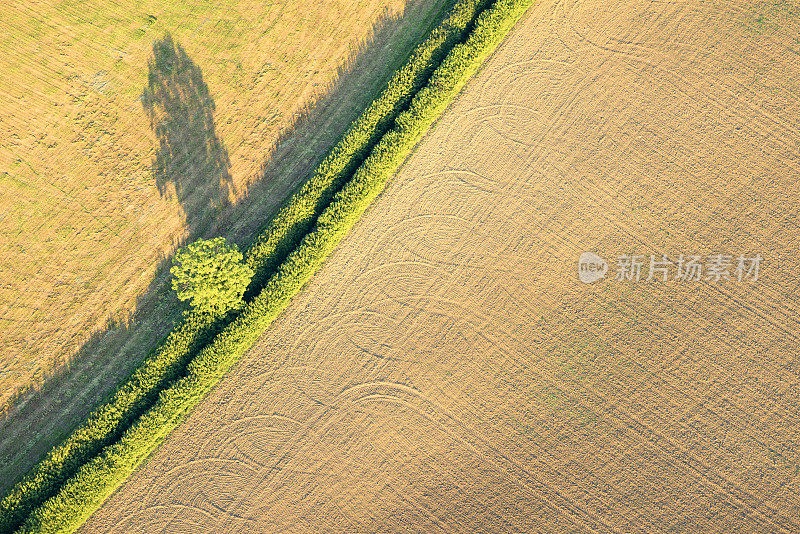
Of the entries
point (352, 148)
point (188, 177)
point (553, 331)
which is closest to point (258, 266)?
point (188, 177)

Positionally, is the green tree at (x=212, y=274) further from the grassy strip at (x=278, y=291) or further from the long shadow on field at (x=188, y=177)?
the long shadow on field at (x=188, y=177)

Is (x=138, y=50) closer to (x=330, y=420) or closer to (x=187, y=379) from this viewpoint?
(x=187, y=379)

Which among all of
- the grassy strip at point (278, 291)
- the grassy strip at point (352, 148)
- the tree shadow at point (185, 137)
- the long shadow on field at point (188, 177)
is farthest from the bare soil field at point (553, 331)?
the tree shadow at point (185, 137)

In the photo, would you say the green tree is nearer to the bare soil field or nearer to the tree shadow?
the bare soil field

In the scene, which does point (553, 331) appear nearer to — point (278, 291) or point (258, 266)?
point (278, 291)

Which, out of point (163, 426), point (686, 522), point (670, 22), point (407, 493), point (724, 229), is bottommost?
point (163, 426)

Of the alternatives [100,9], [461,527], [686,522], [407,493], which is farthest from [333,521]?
[100,9]
